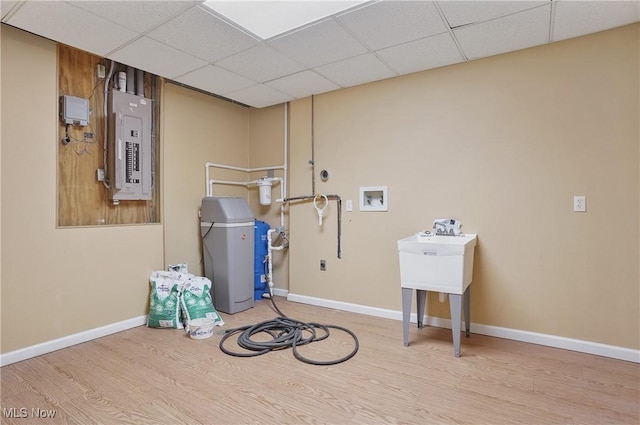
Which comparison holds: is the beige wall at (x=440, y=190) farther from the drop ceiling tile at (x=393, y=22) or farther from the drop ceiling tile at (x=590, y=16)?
the drop ceiling tile at (x=393, y=22)

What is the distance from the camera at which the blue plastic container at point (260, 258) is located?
3.96 metres

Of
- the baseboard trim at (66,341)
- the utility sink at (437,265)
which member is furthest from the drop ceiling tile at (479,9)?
the baseboard trim at (66,341)

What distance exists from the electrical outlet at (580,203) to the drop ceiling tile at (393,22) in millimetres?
1598

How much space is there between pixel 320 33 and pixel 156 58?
4.58 ft

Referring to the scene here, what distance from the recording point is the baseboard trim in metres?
2.36

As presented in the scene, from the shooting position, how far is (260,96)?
3729 mm

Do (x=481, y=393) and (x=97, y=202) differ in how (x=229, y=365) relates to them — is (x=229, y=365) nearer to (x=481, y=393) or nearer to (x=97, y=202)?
(x=481, y=393)

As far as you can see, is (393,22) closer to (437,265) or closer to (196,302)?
(437,265)

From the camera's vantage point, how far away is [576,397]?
1.93m

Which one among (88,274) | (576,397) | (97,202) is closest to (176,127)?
(97,202)

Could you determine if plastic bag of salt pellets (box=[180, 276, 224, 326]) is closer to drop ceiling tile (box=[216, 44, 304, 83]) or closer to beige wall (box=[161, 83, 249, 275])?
beige wall (box=[161, 83, 249, 275])

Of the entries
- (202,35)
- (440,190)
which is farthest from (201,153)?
(440,190)

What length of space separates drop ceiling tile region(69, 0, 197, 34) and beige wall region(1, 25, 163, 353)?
2.73 ft

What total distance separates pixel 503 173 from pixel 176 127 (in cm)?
321
